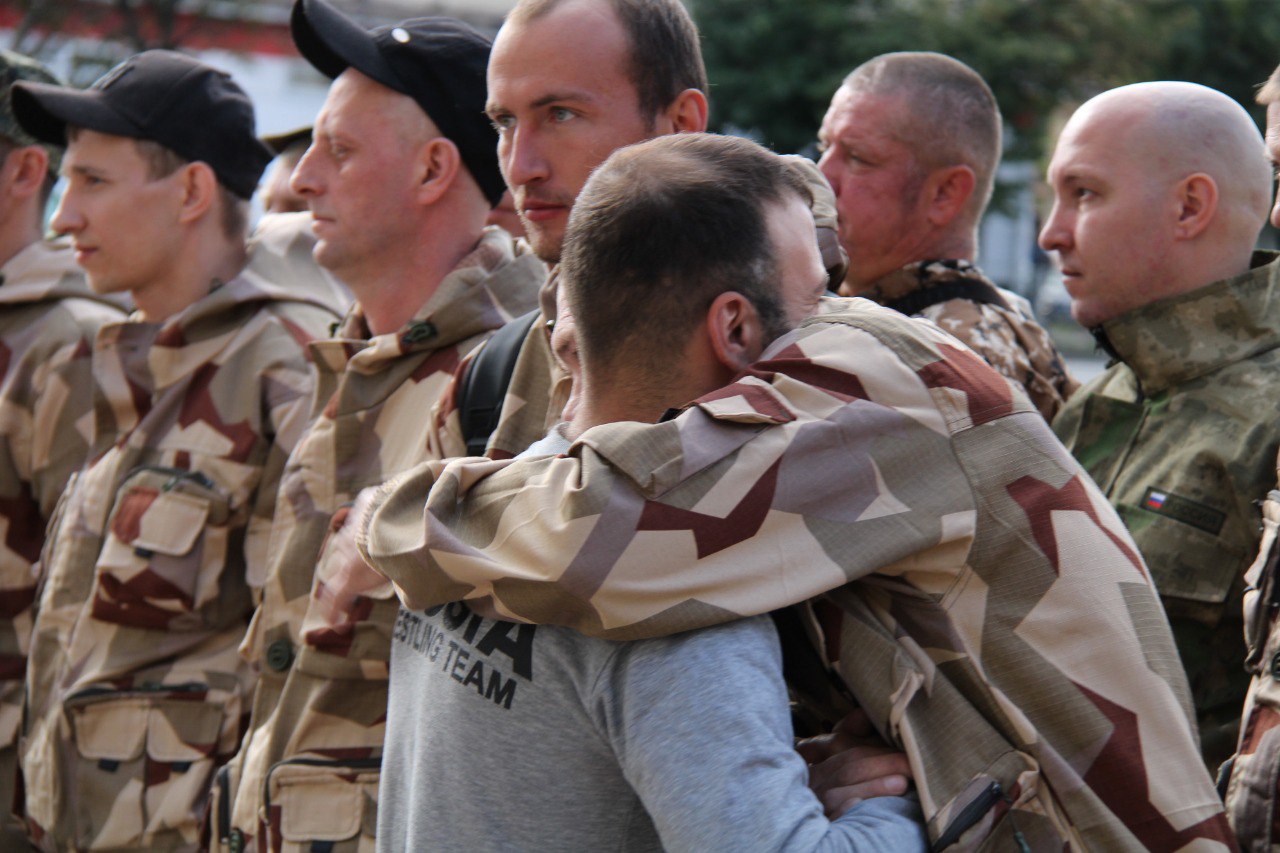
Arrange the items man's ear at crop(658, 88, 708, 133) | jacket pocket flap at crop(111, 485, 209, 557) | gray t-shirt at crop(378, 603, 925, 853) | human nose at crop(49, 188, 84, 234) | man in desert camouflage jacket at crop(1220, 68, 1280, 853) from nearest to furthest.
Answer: gray t-shirt at crop(378, 603, 925, 853) → man in desert camouflage jacket at crop(1220, 68, 1280, 853) → man's ear at crop(658, 88, 708, 133) → jacket pocket flap at crop(111, 485, 209, 557) → human nose at crop(49, 188, 84, 234)

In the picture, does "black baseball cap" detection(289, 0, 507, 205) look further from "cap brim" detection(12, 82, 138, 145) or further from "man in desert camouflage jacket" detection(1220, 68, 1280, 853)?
"man in desert camouflage jacket" detection(1220, 68, 1280, 853)

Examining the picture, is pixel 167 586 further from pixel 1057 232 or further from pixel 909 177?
pixel 1057 232

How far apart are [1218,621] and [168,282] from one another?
9.75 feet

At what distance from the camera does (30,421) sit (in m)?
4.57

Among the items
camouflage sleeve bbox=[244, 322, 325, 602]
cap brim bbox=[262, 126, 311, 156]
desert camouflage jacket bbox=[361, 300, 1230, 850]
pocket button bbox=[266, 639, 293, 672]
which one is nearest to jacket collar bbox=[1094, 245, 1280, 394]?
desert camouflage jacket bbox=[361, 300, 1230, 850]

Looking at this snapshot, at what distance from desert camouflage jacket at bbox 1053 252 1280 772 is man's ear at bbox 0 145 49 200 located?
145 inches

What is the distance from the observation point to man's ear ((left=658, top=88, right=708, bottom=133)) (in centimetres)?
281

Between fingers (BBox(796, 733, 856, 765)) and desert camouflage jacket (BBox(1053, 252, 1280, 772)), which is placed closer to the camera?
fingers (BBox(796, 733, 856, 765))

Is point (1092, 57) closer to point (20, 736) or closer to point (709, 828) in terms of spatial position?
point (20, 736)

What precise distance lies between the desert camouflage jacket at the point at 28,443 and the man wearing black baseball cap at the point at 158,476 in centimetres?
37

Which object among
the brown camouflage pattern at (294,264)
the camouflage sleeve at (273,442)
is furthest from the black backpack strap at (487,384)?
the brown camouflage pattern at (294,264)

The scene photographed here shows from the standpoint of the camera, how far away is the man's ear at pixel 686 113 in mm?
2809

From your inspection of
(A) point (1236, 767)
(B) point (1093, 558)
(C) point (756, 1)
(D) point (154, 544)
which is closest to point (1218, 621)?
(A) point (1236, 767)

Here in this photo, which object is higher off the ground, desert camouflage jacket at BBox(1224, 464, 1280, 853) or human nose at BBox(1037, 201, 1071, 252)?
human nose at BBox(1037, 201, 1071, 252)
